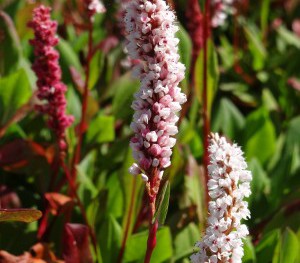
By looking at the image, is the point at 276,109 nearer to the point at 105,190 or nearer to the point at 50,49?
the point at 105,190

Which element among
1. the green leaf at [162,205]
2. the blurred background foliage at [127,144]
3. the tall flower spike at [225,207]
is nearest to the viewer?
the tall flower spike at [225,207]

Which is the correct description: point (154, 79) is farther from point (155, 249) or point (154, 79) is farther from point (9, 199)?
point (9, 199)

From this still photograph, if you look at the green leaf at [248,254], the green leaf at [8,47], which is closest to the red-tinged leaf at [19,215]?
the green leaf at [248,254]

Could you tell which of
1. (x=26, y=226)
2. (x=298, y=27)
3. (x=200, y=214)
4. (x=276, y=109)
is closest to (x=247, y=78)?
(x=276, y=109)

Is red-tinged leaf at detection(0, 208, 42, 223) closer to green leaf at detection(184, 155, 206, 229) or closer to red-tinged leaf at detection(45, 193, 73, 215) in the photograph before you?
red-tinged leaf at detection(45, 193, 73, 215)

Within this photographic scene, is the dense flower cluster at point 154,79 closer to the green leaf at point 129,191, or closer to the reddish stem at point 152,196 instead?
the reddish stem at point 152,196

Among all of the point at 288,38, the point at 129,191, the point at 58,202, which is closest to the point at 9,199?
the point at 58,202

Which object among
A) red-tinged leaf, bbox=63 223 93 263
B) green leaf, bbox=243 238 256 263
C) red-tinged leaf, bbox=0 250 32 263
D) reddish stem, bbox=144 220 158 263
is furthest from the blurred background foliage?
reddish stem, bbox=144 220 158 263
